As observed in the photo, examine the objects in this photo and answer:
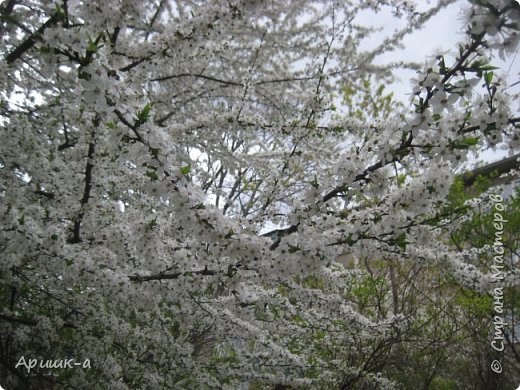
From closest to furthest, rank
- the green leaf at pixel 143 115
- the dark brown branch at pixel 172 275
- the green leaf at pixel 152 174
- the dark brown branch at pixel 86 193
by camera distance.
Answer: the green leaf at pixel 143 115, the green leaf at pixel 152 174, the dark brown branch at pixel 172 275, the dark brown branch at pixel 86 193

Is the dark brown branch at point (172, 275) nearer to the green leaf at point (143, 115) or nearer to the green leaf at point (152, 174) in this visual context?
the green leaf at point (152, 174)

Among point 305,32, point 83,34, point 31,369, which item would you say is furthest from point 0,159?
point 305,32

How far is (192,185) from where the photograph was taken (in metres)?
2.38

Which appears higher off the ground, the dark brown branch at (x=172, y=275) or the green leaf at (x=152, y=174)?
the green leaf at (x=152, y=174)

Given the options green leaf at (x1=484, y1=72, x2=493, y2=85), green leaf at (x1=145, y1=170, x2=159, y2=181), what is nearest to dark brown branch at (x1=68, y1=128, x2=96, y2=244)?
green leaf at (x1=145, y1=170, x2=159, y2=181)

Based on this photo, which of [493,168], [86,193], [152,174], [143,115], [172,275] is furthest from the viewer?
[493,168]

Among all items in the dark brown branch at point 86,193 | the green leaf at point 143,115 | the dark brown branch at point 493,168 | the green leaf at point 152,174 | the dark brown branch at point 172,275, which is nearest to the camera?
the green leaf at point 143,115

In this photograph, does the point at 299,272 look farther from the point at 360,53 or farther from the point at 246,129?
the point at 360,53

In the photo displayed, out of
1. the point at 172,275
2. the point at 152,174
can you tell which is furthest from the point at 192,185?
the point at 172,275

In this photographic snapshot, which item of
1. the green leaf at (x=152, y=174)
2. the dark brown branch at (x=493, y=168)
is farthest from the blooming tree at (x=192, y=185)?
the dark brown branch at (x=493, y=168)

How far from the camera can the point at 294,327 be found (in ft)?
17.0

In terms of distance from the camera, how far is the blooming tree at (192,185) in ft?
7.09

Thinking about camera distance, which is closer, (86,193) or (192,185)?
(192,185)

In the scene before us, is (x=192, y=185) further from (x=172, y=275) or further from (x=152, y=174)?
(x=172, y=275)
